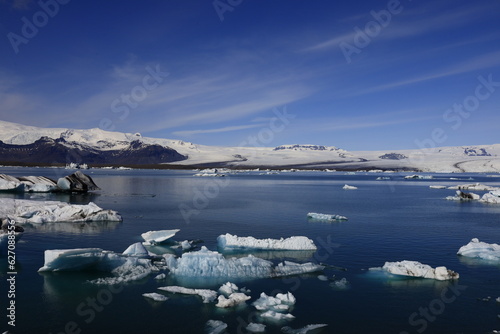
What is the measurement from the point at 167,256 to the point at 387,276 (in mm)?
6288

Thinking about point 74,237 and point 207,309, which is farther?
point 74,237

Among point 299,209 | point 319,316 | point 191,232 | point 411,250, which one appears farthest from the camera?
point 299,209

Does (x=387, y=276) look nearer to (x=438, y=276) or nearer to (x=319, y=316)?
(x=438, y=276)

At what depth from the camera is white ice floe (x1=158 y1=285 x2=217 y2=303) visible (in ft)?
28.4

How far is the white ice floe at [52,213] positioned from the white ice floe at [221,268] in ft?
31.0

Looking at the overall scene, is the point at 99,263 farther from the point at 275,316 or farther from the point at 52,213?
the point at 52,213

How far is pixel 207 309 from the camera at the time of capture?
8.18 metres

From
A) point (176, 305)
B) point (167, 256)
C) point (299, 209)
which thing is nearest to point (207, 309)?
point (176, 305)

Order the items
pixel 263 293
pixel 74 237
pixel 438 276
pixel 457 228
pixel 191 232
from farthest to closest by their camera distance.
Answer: pixel 457 228
pixel 191 232
pixel 74 237
pixel 438 276
pixel 263 293

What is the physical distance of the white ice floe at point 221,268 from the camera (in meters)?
10.4

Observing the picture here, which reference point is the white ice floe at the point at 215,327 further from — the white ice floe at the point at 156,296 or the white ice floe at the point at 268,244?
the white ice floe at the point at 268,244

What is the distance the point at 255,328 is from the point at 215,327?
30.5 inches
